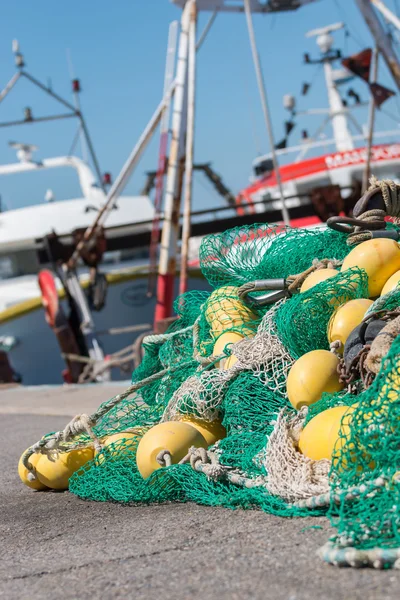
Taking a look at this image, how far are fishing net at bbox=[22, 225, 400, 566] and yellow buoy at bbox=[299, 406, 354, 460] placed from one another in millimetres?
33

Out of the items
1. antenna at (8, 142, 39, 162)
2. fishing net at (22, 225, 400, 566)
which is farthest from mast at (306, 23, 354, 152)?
fishing net at (22, 225, 400, 566)

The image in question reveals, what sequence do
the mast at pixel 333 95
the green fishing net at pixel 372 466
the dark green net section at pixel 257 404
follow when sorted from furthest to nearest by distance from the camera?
the mast at pixel 333 95
the dark green net section at pixel 257 404
the green fishing net at pixel 372 466

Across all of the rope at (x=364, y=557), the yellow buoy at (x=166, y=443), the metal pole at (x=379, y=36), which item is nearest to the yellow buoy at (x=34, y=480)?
the yellow buoy at (x=166, y=443)

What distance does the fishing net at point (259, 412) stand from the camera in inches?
92.0

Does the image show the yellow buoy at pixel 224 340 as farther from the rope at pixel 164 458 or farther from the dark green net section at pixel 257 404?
the rope at pixel 164 458

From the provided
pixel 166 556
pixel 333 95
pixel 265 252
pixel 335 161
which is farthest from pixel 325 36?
pixel 166 556

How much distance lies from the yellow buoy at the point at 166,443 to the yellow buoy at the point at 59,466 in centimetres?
49

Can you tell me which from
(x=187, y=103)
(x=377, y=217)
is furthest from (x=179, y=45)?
(x=377, y=217)

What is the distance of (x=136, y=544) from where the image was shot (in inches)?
100

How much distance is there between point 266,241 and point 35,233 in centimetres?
1498

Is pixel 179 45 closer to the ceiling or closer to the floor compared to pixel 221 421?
closer to the ceiling

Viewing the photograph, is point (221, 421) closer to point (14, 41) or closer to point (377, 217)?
point (377, 217)

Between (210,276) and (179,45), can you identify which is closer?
(210,276)

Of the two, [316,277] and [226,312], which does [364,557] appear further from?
[226,312]
